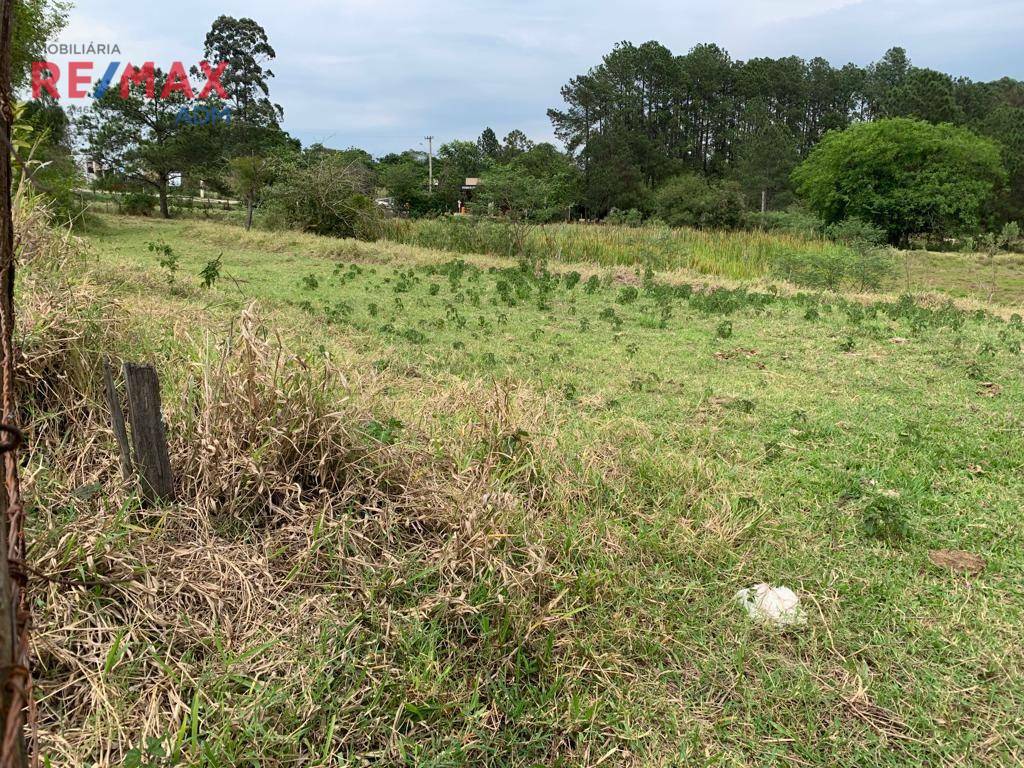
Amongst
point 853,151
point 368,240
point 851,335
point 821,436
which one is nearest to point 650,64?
point 853,151

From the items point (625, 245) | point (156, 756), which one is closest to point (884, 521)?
point (156, 756)

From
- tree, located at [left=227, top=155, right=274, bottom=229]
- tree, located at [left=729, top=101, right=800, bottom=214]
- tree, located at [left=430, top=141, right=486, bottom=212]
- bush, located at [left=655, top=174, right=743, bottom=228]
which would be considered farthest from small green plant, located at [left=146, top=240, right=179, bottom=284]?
tree, located at [left=729, top=101, right=800, bottom=214]

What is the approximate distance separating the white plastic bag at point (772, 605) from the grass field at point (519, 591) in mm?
54

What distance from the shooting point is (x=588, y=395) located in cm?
519

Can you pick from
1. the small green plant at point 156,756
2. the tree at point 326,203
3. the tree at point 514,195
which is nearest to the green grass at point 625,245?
the tree at point 514,195

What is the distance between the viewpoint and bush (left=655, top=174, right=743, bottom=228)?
1387 inches

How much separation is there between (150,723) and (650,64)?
190ft

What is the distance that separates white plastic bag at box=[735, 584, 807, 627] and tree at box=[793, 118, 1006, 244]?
34969 mm

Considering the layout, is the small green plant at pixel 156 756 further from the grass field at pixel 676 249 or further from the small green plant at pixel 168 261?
the grass field at pixel 676 249

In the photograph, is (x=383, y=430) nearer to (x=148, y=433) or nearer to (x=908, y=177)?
(x=148, y=433)

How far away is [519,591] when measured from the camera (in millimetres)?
2420

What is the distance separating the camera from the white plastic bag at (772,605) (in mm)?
2574

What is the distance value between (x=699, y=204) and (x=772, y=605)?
3568cm

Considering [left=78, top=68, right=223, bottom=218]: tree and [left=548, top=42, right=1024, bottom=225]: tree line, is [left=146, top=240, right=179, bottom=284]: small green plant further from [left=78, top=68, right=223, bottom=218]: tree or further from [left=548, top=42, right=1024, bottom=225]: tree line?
[left=548, top=42, right=1024, bottom=225]: tree line
